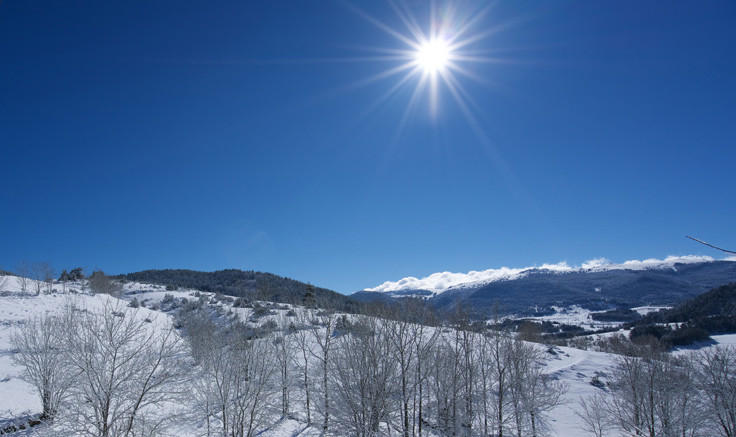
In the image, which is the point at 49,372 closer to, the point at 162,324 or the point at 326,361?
the point at 326,361

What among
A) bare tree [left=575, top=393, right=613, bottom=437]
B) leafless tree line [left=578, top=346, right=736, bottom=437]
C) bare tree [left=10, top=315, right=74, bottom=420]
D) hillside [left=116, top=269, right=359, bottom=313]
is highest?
hillside [left=116, top=269, right=359, bottom=313]

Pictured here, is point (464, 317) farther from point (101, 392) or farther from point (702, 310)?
point (702, 310)

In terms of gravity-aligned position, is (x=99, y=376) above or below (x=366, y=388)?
above

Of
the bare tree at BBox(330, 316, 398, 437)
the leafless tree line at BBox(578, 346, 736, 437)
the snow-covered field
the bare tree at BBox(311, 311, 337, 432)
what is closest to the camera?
the bare tree at BBox(330, 316, 398, 437)

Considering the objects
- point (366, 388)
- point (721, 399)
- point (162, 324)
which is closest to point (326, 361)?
point (366, 388)

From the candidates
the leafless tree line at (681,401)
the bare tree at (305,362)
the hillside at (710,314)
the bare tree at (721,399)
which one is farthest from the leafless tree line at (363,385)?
the hillside at (710,314)

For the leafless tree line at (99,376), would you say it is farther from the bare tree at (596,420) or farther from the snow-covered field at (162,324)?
the bare tree at (596,420)

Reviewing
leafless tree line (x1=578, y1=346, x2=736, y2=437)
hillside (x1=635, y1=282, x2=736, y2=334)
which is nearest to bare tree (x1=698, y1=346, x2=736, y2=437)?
leafless tree line (x1=578, y1=346, x2=736, y2=437)

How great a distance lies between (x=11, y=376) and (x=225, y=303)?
53.4m

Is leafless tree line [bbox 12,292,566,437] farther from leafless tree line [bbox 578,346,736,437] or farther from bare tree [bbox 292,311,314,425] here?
leafless tree line [bbox 578,346,736,437]

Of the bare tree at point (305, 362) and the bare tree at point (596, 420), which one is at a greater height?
the bare tree at point (305, 362)

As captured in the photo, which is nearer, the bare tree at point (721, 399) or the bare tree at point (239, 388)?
the bare tree at point (239, 388)

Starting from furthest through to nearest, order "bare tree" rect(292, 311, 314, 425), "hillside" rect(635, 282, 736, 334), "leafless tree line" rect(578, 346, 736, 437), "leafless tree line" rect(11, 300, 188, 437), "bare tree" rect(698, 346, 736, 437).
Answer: "hillside" rect(635, 282, 736, 334), "bare tree" rect(292, 311, 314, 425), "leafless tree line" rect(578, 346, 736, 437), "bare tree" rect(698, 346, 736, 437), "leafless tree line" rect(11, 300, 188, 437)

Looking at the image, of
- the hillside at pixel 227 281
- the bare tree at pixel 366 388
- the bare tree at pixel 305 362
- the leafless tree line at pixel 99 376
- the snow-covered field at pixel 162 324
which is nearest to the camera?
the leafless tree line at pixel 99 376
